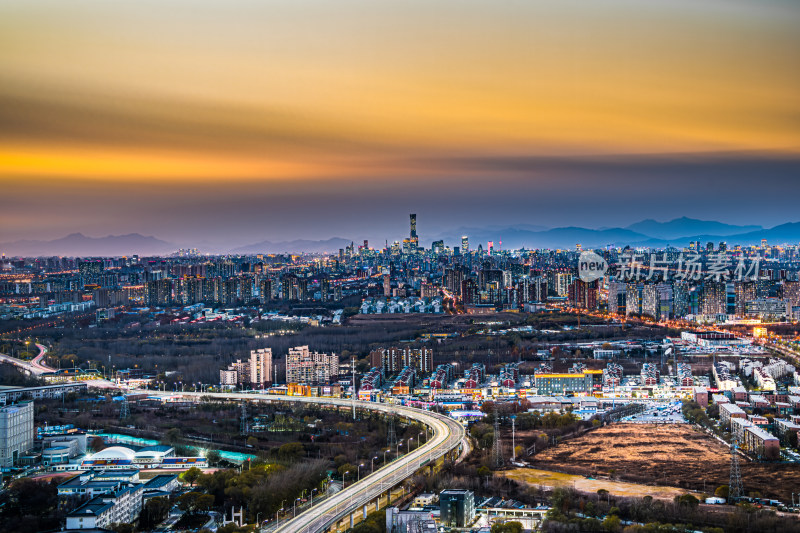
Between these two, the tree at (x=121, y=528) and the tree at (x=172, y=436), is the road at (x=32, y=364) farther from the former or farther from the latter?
the tree at (x=121, y=528)

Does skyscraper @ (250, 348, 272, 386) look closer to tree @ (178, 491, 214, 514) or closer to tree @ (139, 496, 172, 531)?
tree @ (178, 491, 214, 514)

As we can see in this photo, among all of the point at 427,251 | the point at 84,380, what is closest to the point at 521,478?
the point at 84,380

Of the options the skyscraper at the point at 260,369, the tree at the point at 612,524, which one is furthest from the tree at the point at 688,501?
the skyscraper at the point at 260,369

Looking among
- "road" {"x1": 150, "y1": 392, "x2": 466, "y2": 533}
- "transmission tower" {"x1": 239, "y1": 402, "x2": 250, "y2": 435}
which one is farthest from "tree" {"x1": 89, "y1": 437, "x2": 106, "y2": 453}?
"road" {"x1": 150, "y1": 392, "x2": 466, "y2": 533}

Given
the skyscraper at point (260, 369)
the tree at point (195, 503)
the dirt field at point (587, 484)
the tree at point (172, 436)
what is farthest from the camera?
the skyscraper at point (260, 369)

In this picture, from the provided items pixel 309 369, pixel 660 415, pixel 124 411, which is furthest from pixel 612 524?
pixel 309 369

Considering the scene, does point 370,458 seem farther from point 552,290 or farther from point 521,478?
point 552,290
